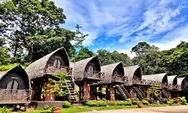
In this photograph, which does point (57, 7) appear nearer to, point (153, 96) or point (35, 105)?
point (153, 96)

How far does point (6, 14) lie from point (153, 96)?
3133cm

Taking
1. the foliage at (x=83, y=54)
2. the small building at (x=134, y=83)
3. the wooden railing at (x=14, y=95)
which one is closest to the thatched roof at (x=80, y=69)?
the small building at (x=134, y=83)

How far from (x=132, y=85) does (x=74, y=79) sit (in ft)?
37.5

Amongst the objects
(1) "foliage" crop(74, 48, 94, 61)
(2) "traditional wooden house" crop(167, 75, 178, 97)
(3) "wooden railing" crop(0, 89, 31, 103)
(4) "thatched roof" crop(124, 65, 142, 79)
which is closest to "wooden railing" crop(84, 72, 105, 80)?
(4) "thatched roof" crop(124, 65, 142, 79)

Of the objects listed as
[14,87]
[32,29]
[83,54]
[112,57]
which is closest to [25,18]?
[32,29]

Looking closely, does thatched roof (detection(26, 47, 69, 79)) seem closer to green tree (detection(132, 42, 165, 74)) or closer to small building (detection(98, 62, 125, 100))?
small building (detection(98, 62, 125, 100))

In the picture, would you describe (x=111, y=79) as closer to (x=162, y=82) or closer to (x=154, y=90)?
(x=154, y=90)

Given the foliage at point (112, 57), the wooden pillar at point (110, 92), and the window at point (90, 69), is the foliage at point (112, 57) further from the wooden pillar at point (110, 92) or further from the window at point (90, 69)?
the window at point (90, 69)

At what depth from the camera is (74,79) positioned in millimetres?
32125

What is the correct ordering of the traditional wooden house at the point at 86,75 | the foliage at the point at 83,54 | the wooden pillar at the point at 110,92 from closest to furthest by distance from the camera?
the traditional wooden house at the point at 86,75, the wooden pillar at the point at 110,92, the foliage at the point at 83,54

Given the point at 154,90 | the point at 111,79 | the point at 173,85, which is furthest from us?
the point at 173,85

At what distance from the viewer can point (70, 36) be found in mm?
50906

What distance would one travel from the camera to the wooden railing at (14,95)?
2205 centimetres

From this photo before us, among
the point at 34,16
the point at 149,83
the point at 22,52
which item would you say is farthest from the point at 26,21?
the point at 149,83
